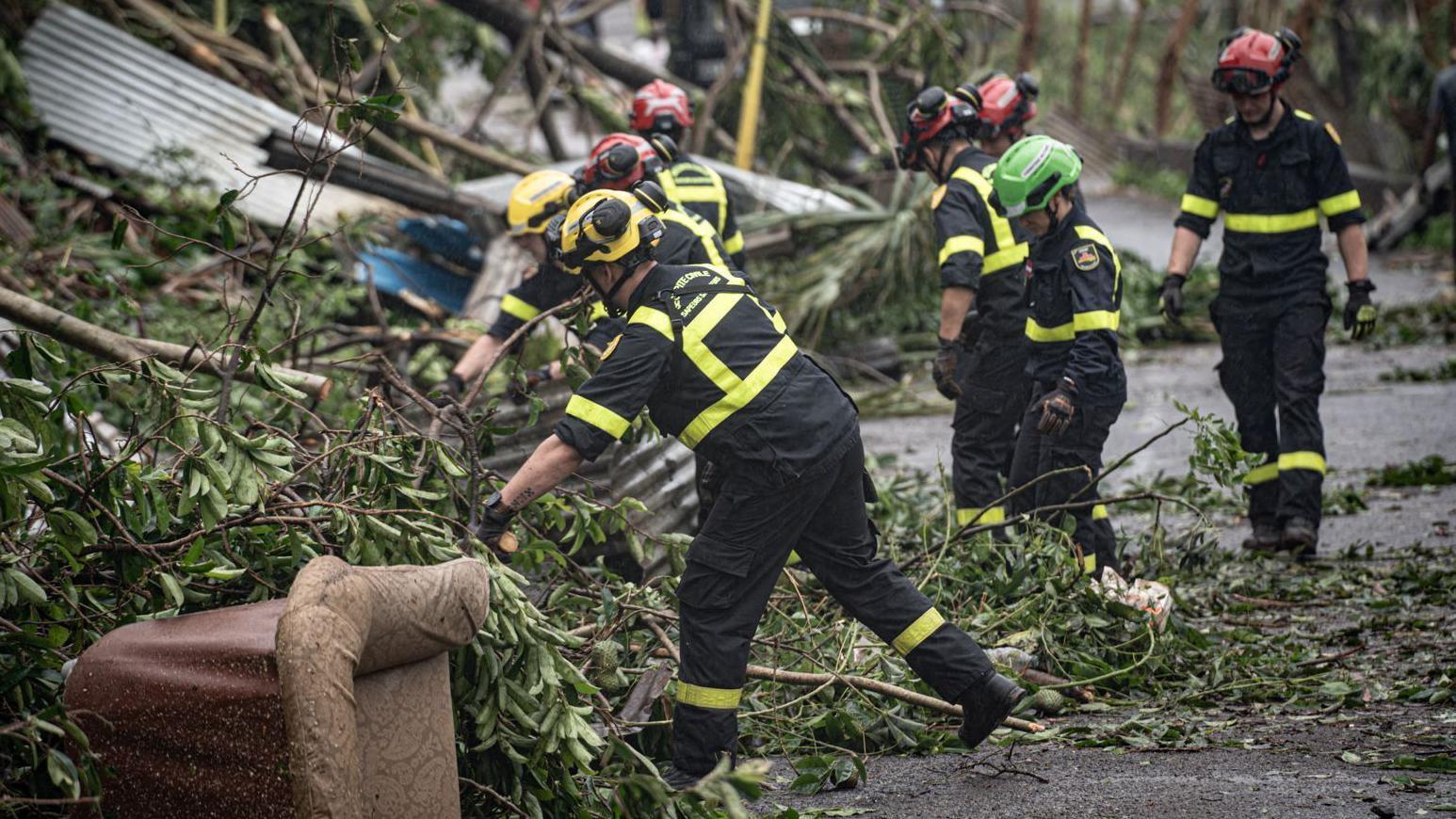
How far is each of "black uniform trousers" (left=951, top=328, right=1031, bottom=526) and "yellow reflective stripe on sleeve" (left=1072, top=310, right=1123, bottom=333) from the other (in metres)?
0.65

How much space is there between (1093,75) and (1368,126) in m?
9.85

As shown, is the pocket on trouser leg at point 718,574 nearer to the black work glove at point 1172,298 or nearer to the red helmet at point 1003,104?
the black work glove at point 1172,298

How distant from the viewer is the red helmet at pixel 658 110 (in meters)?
6.61

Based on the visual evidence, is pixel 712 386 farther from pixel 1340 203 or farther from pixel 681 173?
pixel 1340 203

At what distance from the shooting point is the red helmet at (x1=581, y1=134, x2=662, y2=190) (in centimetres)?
546

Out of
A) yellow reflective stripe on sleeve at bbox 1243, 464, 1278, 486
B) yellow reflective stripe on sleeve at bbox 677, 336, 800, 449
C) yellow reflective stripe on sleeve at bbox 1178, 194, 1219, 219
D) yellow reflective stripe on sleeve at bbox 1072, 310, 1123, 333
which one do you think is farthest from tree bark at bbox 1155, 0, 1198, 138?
yellow reflective stripe on sleeve at bbox 677, 336, 800, 449

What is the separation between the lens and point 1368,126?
50.0ft

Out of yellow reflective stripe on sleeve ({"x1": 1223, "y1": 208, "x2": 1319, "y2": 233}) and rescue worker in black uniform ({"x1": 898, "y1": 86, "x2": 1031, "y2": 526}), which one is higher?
yellow reflective stripe on sleeve ({"x1": 1223, "y1": 208, "x2": 1319, "y2": 233})

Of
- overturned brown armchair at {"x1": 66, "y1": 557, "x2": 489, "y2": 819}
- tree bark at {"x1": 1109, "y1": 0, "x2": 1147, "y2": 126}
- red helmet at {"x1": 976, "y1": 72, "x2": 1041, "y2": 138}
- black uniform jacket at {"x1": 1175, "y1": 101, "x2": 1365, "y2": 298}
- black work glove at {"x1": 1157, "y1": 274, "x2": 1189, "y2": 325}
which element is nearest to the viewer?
overturned brown armchair at {"x1": 66, "y1": 557, "x2": 489, "y2": 819}

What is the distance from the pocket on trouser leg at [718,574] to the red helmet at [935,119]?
263cm

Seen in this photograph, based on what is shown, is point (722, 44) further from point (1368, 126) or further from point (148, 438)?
point (148, 438)

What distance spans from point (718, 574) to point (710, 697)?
0.34m

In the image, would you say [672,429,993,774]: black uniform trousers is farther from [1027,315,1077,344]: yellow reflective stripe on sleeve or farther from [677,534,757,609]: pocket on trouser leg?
[1027,315,1077,344]: yellow reflective stripe on sleeve

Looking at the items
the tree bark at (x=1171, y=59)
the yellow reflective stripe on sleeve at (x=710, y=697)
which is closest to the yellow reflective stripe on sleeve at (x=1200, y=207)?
the yellow reflective stripe on sleeve at (x=710, y=697)
